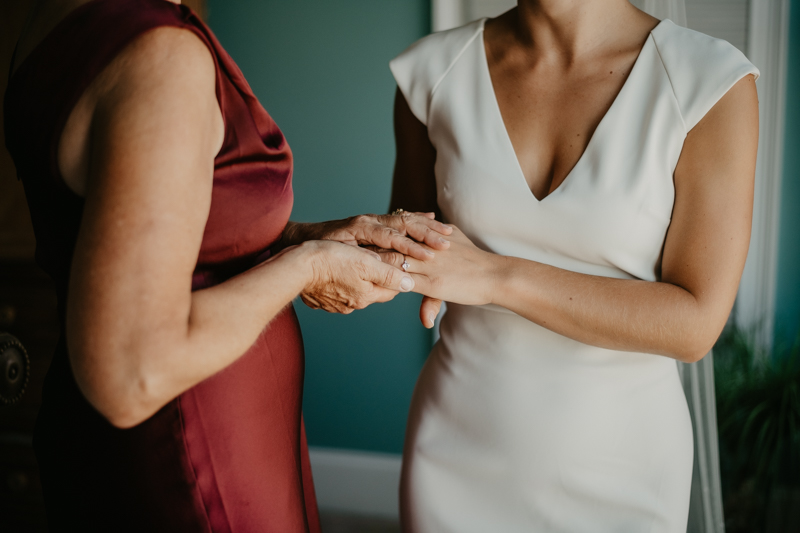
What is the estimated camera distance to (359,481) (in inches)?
119

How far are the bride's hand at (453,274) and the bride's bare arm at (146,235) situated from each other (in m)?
0.46

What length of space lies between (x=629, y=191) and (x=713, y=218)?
6.0 inches

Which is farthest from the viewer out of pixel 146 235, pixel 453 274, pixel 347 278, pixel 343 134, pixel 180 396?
pixel 343 134

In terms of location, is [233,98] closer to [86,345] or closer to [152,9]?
[152,9]

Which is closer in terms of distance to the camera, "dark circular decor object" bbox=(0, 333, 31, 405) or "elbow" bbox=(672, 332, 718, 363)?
"elbow" bbox=(672, 332, 718, 363)

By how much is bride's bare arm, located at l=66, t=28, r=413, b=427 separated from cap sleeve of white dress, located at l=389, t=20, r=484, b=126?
2.43 feet

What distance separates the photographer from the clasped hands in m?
0.94

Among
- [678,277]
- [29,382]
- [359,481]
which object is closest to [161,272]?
[678,277]

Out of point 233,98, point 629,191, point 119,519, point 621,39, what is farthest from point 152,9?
point 621,39

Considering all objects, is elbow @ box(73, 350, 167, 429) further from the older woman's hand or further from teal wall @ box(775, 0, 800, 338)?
teal wall @ box(775, 0, 800, 338)

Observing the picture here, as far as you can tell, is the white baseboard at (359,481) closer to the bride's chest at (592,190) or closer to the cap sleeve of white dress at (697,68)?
the bride's chest at (592,190)

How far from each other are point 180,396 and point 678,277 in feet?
2.94

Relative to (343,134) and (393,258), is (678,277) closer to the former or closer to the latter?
(393,258)

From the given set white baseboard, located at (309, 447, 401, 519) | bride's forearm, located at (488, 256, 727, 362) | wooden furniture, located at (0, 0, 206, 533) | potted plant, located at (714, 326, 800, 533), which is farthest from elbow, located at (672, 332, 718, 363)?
white baseboard, located at (309, 447, 401, 519)
